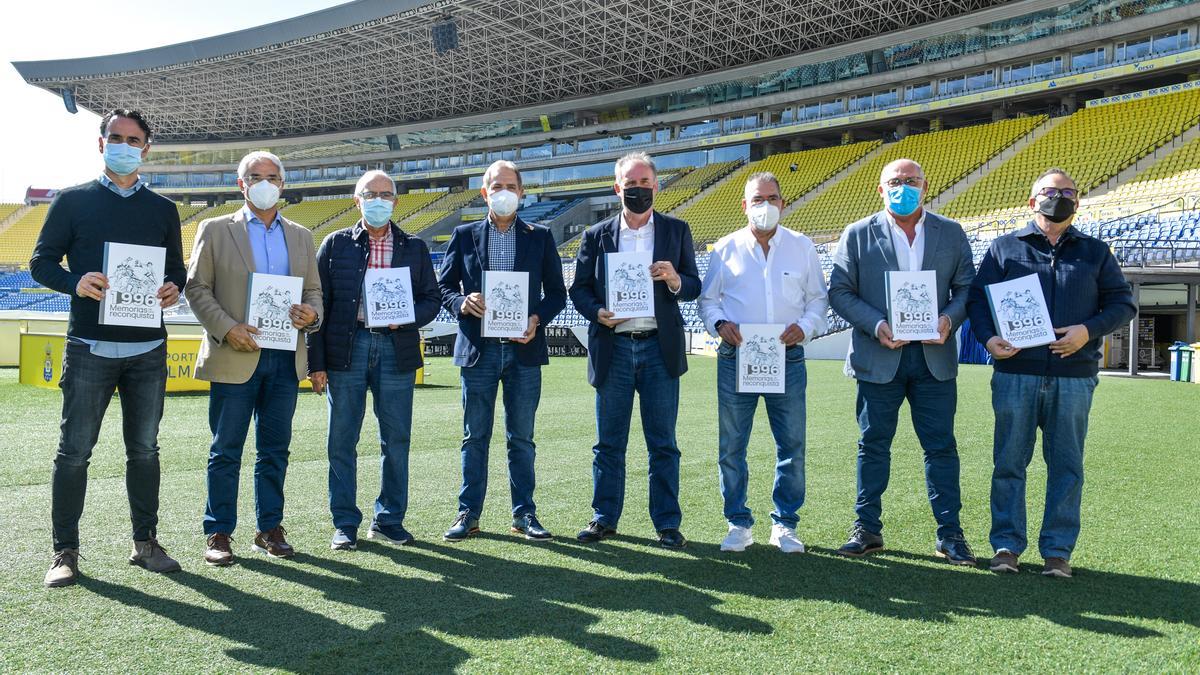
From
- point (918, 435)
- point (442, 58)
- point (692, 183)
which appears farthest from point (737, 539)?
point (442, 58)

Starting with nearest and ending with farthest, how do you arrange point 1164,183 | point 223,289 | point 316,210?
point 223,289, point 1164,183, point 316,210

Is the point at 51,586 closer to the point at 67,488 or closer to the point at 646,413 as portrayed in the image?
the point at 67,488

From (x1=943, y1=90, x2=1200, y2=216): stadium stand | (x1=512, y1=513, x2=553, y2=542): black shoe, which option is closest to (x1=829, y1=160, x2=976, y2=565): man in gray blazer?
(x1=512, y1=513, x2=553, y2=542): black shoe

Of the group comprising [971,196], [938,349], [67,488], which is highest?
[971,196]

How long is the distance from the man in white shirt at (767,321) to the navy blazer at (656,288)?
16cm

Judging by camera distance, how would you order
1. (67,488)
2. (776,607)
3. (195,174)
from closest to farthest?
(776,607)
(67,488)
(195,174)

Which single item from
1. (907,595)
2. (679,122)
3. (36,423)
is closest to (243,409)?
(907,595)

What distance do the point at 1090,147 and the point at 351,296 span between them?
23.8m

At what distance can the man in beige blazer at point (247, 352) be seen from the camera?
385 centimetres

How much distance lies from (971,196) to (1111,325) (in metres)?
21.8

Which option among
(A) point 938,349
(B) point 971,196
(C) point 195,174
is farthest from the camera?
(C) point 195,174

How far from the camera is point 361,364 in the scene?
422cm

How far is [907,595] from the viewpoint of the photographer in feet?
10.9

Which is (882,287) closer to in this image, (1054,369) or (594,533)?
(1054,369)
